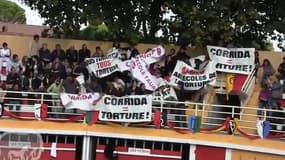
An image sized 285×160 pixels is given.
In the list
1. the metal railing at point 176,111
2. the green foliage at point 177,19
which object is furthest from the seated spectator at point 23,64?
the green foliage at point 177,19

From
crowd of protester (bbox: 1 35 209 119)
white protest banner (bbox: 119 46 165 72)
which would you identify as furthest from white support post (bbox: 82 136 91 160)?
white protest banner (bbox: 119 46 165 72)

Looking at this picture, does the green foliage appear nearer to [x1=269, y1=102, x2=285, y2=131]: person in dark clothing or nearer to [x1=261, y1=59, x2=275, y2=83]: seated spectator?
[x1=261, y1=59, x2=275, y2=83]: seated spectator

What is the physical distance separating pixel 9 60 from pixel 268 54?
28.3 ft

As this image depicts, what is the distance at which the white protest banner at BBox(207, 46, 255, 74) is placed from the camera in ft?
59.5

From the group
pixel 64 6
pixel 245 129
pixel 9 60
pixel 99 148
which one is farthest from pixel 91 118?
pixel 64 6

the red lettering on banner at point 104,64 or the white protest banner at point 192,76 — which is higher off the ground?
the red lettering on banner at point 104,64

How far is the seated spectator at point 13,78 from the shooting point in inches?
736

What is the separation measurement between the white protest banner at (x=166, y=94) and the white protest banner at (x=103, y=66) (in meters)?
1.48

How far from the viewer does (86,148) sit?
755 inches

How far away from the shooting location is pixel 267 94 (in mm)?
17375

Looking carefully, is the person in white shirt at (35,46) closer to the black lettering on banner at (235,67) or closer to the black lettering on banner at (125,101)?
the black lettering on banner at (125,101)

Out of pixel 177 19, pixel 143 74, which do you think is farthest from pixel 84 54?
pixel 177 19

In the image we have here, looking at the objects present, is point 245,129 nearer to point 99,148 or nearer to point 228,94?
point 228,94

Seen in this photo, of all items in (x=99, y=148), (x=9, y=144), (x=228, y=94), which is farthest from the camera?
(x=99, y=148)
